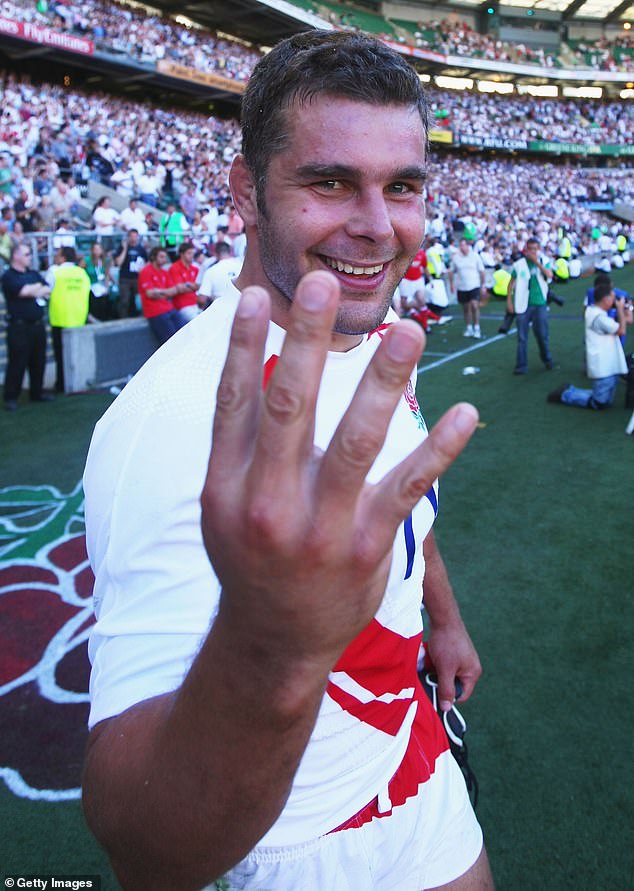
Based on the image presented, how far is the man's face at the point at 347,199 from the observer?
4.46 ft

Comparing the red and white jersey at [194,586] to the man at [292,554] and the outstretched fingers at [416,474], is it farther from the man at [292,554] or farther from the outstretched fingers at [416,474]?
the outstretched fingers at [416,474]

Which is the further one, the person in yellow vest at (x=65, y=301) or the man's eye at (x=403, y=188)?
the person in yellow vest at (x=65, y=301)

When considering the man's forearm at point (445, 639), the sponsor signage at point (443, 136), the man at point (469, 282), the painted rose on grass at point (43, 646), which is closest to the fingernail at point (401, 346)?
the man's forearm at point (445, 639)

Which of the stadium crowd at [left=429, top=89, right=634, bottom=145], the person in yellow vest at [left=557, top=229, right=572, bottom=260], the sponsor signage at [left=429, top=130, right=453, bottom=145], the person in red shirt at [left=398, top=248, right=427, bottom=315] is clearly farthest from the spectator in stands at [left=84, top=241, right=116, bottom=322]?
the stadium crowd at [left=429, top=89, right=634, bottom=145]

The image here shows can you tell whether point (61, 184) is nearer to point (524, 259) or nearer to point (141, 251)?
point (141, 251)

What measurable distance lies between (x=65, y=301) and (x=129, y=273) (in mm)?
2539

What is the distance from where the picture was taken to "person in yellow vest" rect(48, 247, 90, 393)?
976 centimetres

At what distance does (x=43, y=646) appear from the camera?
4.00m

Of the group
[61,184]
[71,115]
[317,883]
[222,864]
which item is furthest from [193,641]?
[71,115]

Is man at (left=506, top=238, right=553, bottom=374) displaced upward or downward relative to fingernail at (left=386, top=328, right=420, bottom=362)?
downward

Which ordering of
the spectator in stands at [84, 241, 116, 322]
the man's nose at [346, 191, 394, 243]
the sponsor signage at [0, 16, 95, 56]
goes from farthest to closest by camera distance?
the sponsor signage at [0, 16, 95, 56]
the spectator in stands at [84, 241, 116, 322]
the man's nose at [346, 191, 394, 243]

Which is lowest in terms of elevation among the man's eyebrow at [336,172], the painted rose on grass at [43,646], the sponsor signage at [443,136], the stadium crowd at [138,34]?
the painted rose on grass at [43,646]

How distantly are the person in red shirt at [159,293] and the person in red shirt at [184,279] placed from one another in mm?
73

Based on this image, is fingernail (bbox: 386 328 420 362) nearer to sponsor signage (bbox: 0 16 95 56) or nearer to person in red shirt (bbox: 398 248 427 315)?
person in red shirt (bbox: 398 248 427 315)
